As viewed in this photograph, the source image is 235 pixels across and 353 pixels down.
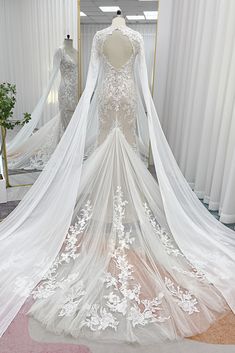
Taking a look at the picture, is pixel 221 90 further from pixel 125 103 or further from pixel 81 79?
pixel 81 79

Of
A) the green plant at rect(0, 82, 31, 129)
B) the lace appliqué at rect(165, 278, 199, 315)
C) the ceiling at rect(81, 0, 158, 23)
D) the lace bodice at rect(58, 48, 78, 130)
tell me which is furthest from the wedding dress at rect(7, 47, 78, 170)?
the lace appliqué at rect(165, 278, 199, 315)

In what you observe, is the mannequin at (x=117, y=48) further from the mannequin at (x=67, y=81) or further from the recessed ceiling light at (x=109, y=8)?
the mannequin at (x=67, y=81)

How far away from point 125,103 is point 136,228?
968mm

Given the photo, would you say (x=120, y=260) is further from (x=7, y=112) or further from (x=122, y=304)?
(x=7, y=112)

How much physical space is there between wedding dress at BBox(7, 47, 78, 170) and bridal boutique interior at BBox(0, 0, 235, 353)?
10 millimetres

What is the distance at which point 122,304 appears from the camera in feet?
5.29

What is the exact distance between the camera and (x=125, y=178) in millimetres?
2246

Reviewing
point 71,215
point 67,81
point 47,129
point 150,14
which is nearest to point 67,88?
point 67,81

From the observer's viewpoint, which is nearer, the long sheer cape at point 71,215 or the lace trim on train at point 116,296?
the lace trim on train at point 116,296

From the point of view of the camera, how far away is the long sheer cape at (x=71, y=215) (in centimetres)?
196

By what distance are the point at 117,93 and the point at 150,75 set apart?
1.49 meters

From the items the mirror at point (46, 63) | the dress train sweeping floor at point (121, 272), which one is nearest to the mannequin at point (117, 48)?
the dress train sweeping floor at point (121, 272)

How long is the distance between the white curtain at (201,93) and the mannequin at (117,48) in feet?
3.10

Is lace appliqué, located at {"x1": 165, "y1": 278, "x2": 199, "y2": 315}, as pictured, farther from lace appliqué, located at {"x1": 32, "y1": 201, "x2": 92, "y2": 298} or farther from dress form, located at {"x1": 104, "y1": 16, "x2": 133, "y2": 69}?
dress form, located at {"x1": 104, "y1": 16, "x2": 133, "y2": 69}
